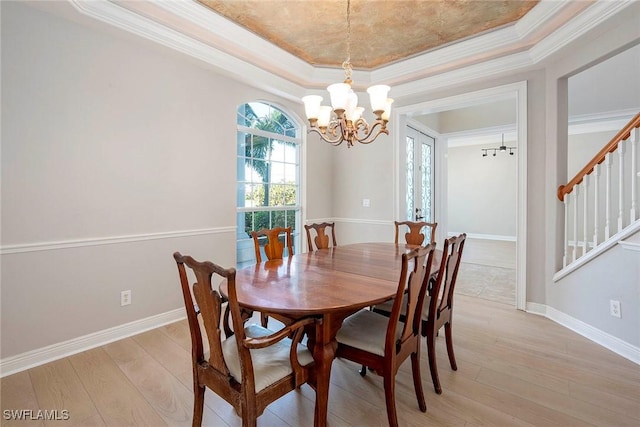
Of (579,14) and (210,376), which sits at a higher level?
(579,14)

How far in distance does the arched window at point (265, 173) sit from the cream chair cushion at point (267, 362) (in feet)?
7.29

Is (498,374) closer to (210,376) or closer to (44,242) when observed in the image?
(210,376)

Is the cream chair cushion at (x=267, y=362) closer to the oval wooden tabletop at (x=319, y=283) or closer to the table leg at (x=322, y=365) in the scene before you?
the table leg at (x=322, y=365)

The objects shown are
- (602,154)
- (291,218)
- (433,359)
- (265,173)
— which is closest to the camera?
(433,359)

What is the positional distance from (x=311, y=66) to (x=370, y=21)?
1.10 meters

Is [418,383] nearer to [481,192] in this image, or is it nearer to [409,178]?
[409,178]

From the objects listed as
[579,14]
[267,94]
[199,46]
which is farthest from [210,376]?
[579,14]

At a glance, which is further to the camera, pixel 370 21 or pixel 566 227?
pixel 566 227

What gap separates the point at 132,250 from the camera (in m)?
2.60

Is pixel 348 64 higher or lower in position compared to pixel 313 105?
higher

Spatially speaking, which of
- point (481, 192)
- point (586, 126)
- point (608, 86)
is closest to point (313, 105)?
point (608, 86)

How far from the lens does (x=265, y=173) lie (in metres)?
3.86

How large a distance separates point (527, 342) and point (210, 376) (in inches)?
101

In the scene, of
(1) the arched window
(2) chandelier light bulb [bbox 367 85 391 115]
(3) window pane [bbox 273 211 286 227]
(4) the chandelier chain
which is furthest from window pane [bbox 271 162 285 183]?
(2) chandelier light bulb [bbox 367 85 391 115]
